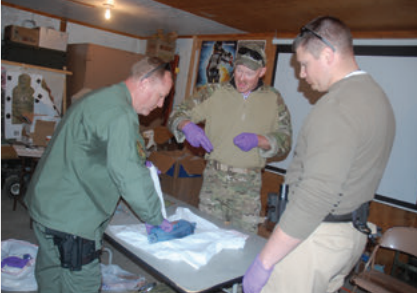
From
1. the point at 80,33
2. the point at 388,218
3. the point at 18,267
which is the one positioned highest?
the point at 80,33

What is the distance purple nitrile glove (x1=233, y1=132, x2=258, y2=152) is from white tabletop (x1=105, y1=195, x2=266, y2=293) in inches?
26.2

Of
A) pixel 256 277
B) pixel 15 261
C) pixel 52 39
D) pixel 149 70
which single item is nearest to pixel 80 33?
pixel 52 39

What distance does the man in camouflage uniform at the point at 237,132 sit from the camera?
2.30 meters

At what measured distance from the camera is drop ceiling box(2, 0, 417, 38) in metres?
2.74

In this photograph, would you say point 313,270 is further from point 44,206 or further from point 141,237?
point 44,206

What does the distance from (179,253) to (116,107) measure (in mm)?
716

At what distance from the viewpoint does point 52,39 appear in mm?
4836

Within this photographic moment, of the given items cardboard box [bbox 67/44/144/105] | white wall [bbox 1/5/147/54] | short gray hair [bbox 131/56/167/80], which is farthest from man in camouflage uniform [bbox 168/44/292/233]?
white wall [bbox 1/5/147/54]

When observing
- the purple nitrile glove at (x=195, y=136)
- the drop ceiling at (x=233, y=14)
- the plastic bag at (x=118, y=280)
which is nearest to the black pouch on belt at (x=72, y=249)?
the purple nitrile glove at (x=195, y=136)

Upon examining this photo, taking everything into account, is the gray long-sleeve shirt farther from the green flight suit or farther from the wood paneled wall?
the wood paneled wall

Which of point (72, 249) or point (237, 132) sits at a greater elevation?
point (237, 132)

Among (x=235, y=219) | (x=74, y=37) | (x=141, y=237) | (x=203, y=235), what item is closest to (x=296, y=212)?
(x=203, y=235)

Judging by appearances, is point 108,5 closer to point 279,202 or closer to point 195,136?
point 195,136

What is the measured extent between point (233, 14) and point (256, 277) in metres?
2.93
